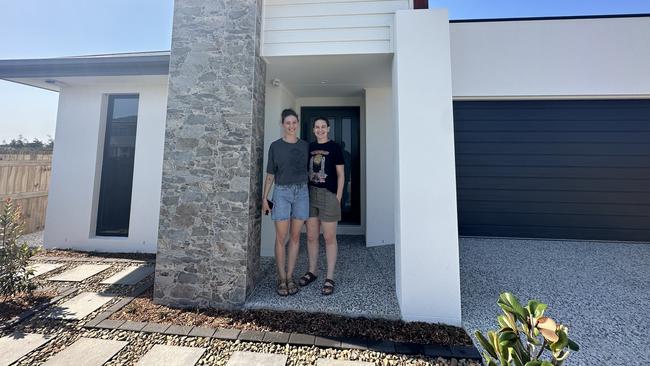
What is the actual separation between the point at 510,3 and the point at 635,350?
5.58 m

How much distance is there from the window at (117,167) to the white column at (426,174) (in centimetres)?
438

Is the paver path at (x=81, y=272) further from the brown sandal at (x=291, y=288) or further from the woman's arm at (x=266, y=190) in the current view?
the brown sandal at (x=291, y=288)

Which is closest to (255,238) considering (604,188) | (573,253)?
(573,253)

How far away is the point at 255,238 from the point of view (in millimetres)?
2846

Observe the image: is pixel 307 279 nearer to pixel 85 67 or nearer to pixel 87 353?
pixel 87 353

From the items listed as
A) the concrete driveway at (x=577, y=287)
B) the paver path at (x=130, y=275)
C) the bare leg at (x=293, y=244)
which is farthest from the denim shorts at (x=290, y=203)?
the paver path at (x=130, y=275)

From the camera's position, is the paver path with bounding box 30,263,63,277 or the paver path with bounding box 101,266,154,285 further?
the paver path with bounding box 30,263,63,277

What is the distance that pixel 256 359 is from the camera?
183 cm

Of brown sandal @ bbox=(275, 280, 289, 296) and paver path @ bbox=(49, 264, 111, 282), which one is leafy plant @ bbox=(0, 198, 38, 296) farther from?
brown sandal @ bbox=(275, 280, 289, 296)

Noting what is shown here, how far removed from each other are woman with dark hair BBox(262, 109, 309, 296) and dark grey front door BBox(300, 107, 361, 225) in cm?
241

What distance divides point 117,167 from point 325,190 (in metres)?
3.85

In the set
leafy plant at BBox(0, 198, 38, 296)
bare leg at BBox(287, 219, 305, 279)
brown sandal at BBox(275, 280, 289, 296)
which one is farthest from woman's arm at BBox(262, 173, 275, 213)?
leafy plant at BBox(0, 198, 38, 296)

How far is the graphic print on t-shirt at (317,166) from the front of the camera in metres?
2.86

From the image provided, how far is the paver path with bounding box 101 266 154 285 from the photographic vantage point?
3066 millimetres
